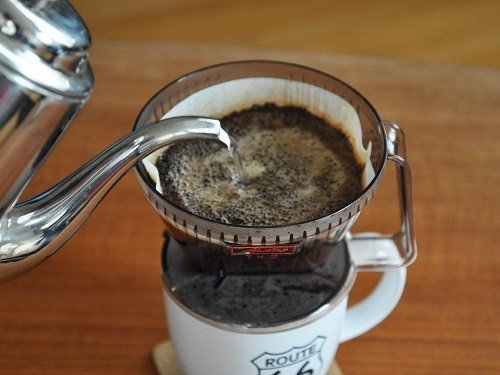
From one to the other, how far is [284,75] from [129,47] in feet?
1.25

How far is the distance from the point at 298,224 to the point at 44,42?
0.19 metres

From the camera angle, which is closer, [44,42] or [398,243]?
[44,42]

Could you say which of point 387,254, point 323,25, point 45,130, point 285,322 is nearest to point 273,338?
point 285,322

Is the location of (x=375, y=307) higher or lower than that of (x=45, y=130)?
lower

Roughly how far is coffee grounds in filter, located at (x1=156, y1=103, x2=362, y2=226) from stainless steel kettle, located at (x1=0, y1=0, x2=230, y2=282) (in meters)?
0.06

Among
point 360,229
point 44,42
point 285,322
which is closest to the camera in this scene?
point 44,42

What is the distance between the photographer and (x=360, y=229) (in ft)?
2.46

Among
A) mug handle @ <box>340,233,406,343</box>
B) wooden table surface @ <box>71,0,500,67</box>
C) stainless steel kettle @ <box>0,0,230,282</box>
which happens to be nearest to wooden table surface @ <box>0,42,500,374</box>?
mug handle @ <box>340,233,406,343</box>

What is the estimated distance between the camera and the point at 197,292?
1.83 ft

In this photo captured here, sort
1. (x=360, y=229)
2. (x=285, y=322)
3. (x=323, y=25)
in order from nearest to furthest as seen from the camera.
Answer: (x=285, y=322)
(x=360, y=229)
(x=323, y=25)

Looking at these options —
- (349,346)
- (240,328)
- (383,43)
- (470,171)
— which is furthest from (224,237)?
(383,43)

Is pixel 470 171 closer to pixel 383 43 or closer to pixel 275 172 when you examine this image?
pixel 275 172

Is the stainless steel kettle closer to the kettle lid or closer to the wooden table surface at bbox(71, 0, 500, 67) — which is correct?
the kettle lid

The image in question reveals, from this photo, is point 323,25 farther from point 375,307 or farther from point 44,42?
point 44,42
